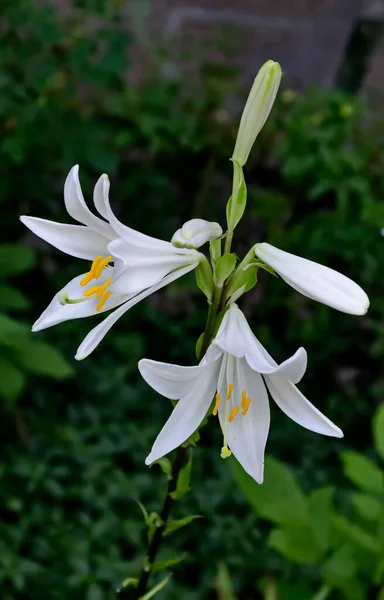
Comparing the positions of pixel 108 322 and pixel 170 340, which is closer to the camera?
pixel 108 322

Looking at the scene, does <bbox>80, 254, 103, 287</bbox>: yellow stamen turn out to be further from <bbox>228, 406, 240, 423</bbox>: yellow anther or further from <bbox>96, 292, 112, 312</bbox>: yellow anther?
<bbox>228, 406, 240, 423</bbox>: yellow anther

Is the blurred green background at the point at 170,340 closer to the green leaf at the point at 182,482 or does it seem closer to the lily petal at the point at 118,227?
the green leaf at the point at 182,482

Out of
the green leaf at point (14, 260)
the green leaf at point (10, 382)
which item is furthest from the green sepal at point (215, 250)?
the green leaf at point (14, 260)

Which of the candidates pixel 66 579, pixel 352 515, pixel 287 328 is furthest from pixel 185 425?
pixel 287 328

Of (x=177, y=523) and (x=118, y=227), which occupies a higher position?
(x=118, y=227)

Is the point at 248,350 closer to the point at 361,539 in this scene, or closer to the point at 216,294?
the point at 216,294

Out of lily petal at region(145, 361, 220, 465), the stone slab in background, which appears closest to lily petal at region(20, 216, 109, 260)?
lily petal at region(145, 361, 220, 465)

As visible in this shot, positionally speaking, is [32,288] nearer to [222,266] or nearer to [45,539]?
[45,539]

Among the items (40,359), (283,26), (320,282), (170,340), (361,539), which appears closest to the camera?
(320,282)

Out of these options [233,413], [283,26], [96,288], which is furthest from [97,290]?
[283,26]
